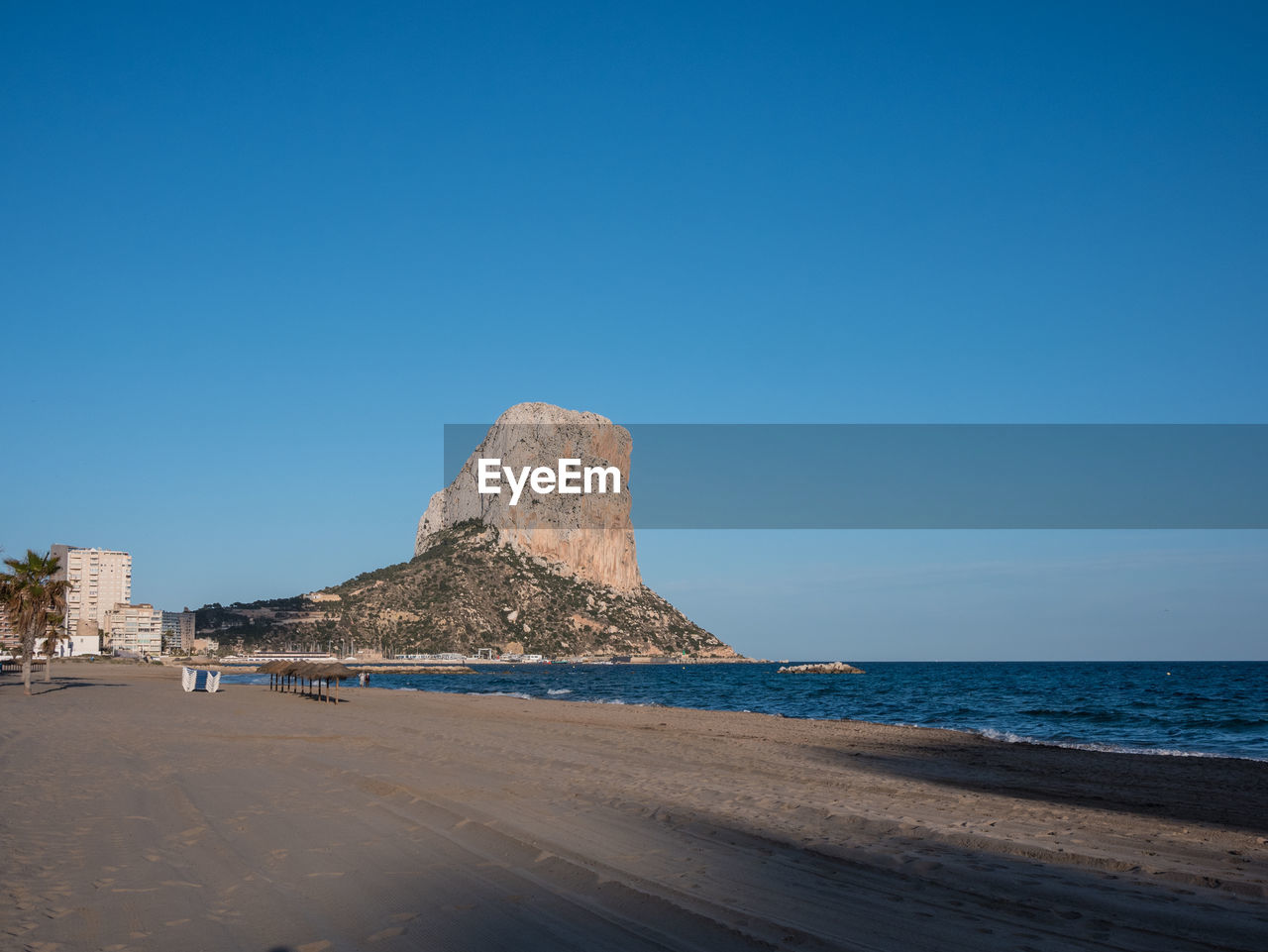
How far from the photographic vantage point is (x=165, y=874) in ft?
23.9

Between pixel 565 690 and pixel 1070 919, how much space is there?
56.1 m

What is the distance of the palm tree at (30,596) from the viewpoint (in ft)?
117

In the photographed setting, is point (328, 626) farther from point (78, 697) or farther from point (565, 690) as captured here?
point (78, 697)

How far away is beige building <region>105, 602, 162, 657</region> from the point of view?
17112 centimetres

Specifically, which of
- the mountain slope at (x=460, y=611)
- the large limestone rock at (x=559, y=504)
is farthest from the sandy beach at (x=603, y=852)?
the large limestone rock at (x=559, y=504)

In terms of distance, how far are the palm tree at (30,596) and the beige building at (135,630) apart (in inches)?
5484

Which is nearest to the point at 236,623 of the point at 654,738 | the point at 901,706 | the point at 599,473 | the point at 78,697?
the point at 599,473

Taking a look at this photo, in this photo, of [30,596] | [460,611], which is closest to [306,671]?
[30,596]

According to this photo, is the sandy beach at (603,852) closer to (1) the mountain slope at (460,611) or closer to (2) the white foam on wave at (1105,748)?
(2) the white foam on wave at (1105,748)

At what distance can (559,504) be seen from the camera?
494 ft
